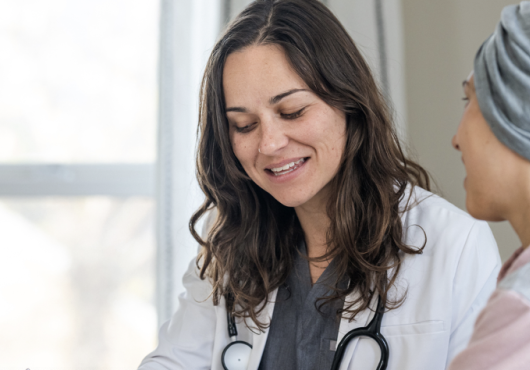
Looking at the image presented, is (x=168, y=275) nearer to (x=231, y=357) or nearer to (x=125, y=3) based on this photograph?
(x=231, y=357)

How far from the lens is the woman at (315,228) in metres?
0.94

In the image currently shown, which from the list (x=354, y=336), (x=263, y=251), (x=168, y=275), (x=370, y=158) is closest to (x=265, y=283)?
(x=263, y=251)

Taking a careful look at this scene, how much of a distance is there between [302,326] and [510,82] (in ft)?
2.29

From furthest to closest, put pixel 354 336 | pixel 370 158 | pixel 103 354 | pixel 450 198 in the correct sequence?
1. pixel 103 354
2. pixel 450 198
3. pixel 370 158
4. pixel 354 336

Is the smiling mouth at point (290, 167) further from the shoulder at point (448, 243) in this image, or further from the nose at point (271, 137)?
the shoulder at point (448, 243)

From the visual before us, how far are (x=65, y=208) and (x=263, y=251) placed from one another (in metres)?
1.17

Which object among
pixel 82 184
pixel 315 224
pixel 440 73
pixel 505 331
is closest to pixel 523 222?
pixel 505 331

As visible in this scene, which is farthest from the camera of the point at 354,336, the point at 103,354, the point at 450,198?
the point at 103,354

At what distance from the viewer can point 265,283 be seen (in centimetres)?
110

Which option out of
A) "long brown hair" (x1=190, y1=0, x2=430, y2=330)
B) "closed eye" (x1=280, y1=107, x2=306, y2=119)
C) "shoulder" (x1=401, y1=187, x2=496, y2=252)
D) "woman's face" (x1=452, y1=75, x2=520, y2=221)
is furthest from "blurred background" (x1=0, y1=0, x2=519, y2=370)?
"woman's face" (x1=452, y1=75, x2=520, y2=221)

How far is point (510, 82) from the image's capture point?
0.53 m

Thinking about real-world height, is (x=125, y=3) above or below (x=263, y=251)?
above

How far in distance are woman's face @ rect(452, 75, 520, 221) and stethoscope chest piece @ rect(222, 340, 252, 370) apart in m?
0.64

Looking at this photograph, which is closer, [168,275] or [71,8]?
[168,275]
